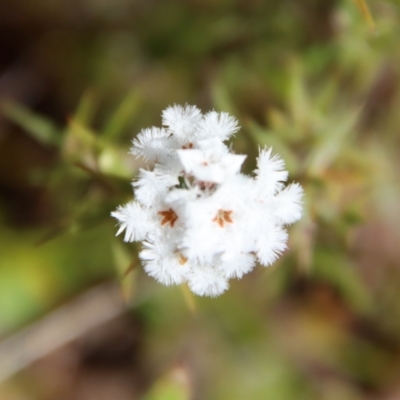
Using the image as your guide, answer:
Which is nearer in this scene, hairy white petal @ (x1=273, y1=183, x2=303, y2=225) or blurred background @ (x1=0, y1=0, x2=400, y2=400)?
hairy white petal @ (x1=273, y1=183, x2=303, y2=225)

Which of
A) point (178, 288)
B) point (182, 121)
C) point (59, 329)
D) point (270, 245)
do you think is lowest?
point (270, 245)

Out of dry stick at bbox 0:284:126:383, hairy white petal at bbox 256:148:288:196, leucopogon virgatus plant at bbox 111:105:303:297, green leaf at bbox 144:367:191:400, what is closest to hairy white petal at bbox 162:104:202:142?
leucopogon virgatus plant at bbox 111:105:303:297

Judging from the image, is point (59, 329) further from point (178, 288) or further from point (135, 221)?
point (135, 221)

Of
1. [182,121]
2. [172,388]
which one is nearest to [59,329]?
[172,388]

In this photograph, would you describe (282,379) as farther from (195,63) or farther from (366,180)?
(195,63)

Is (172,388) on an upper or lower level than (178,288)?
lower

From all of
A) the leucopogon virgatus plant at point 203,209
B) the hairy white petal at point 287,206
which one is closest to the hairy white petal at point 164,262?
the leucopogon virgatus plant at point 203,209

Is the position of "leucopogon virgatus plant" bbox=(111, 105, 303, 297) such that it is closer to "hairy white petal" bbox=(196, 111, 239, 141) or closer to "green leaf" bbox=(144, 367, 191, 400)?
"hairy white petal" bbox=(196, 111, 239, 141)
